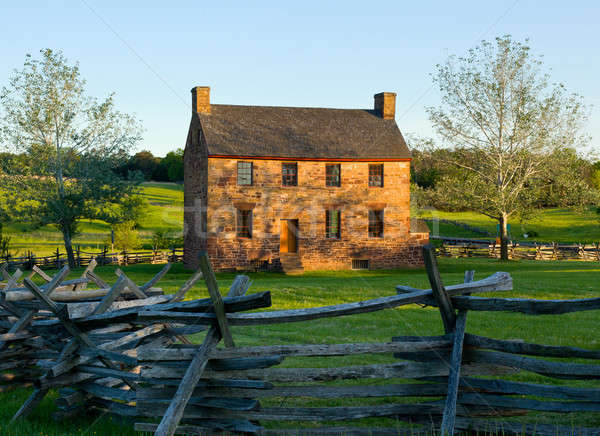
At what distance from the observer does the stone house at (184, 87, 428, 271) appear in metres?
30.1

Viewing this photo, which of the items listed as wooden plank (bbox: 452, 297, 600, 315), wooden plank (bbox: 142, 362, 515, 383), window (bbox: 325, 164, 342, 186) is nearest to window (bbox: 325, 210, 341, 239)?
window (bbox: 325, 164, 342, 186)

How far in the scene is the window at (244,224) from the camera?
30531 mm

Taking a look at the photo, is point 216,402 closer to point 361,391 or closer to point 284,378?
point 284,378

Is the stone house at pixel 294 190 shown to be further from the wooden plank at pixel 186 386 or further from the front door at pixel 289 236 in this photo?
the wooden plank at pixel 186 386

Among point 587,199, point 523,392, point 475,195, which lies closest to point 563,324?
point 523,392

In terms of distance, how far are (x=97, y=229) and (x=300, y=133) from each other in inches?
1709

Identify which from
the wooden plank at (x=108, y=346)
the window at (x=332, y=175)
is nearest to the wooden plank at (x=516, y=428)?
the wooden plank at (x=108, y=346)

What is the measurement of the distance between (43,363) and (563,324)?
11.1 meters

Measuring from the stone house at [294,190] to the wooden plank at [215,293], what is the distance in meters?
24.2

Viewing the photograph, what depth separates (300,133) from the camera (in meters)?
32.3

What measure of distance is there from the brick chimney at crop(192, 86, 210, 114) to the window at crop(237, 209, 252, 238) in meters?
6.01

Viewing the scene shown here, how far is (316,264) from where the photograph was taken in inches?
1235

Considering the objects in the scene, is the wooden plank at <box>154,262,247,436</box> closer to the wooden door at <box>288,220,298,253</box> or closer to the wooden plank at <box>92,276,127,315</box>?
the wooden plank at <box>92,276,127,315</box>

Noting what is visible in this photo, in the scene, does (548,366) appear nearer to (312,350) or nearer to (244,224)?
(312,350)
